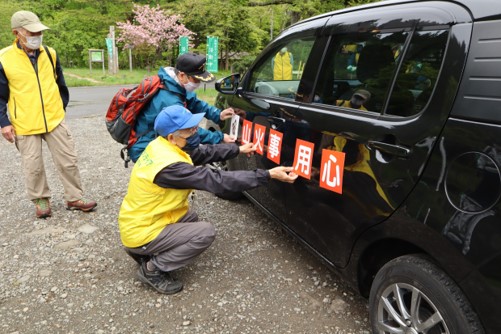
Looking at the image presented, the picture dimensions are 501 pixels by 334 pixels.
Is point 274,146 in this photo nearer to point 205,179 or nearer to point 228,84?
point 205,179

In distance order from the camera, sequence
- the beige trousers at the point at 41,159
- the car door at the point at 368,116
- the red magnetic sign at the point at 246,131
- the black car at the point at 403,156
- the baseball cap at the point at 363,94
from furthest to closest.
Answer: the beige trousers at the point at 41,159, the red magnetic sign at the point at 246,131, the baseball cap at the point at 363,94, the car door at the point at 368,116, the black car at the point at 403,156

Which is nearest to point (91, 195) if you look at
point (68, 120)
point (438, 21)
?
point (438, 21)

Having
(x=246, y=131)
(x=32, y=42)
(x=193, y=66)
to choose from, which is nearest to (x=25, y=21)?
(x=32, y=42)

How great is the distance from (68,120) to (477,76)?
8.36 m

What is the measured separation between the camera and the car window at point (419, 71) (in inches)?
64.9

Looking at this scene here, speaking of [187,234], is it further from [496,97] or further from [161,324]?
[496,97]

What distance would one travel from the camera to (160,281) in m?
2.58

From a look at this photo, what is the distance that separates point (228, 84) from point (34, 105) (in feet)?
5.65

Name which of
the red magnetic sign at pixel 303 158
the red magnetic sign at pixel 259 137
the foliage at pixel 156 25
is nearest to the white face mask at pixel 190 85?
the red magnetic sign at pixel 259 137

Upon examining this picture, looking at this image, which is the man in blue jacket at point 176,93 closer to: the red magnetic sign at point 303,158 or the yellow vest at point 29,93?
the red magnetic sign at point 303,158

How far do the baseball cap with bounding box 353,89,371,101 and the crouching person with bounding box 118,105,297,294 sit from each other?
2.05 ft

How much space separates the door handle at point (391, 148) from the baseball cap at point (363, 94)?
32 centimetres

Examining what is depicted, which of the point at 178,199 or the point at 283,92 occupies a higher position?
the point at 283,92

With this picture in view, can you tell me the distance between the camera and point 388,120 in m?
1.82
